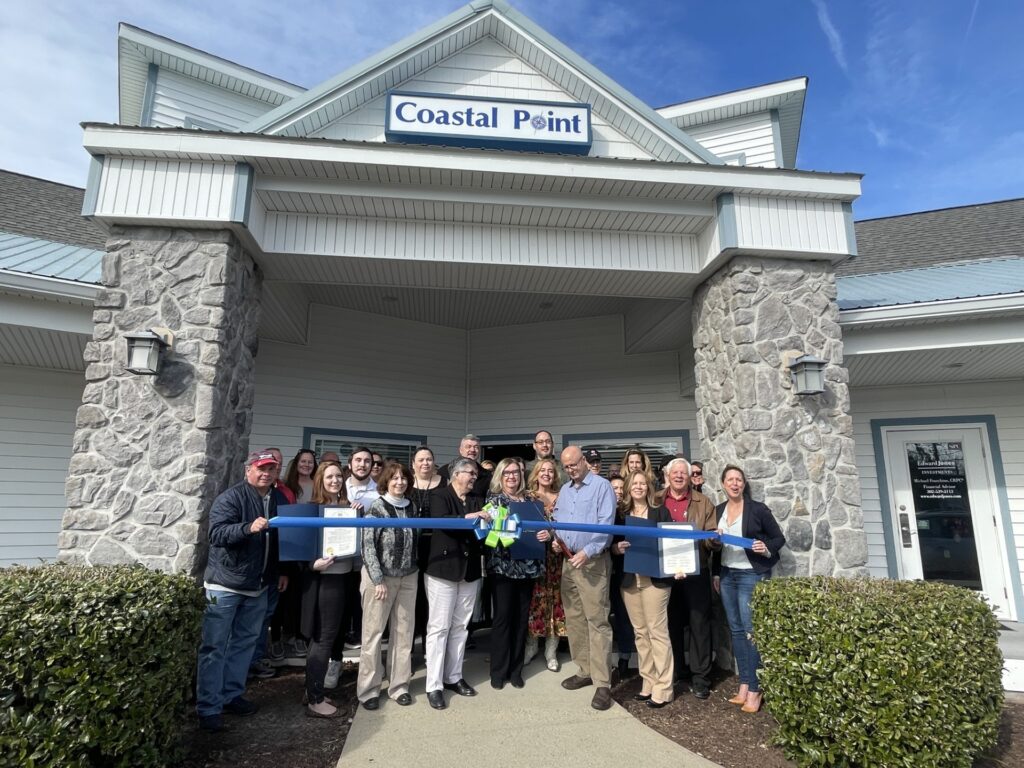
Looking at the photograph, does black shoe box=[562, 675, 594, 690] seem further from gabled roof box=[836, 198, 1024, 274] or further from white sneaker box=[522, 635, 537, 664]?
gabled roof box=[836, 198, 1024, 274]

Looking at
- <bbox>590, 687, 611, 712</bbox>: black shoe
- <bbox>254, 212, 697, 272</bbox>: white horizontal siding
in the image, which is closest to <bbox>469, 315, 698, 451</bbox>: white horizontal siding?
<bbox>254, 212, 697, 272</bbox>: white horizontal siding

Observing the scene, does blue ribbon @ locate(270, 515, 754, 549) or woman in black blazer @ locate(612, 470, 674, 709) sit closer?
blue ribbon @ locate(270, 515, 754, 549)

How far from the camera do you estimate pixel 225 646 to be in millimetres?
3477

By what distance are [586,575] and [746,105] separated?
312 inches

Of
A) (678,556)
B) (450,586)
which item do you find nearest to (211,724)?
(450,586)

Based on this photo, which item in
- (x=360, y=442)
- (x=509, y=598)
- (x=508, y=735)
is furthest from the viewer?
(x=360, y=442)

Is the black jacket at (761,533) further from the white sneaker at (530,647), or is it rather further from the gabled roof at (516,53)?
the gabled roof at (516,53)

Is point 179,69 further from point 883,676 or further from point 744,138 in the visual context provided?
point 883,676

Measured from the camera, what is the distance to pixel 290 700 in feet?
12.7

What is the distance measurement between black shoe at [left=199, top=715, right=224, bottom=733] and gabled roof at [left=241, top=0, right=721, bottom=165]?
4402 millimetres

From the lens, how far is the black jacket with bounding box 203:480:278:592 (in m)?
3.40

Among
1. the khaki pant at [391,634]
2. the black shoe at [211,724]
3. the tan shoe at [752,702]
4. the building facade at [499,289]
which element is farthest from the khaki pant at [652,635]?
the black shoe at [211,724]

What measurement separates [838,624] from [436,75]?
549cm

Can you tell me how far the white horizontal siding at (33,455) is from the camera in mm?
6047
